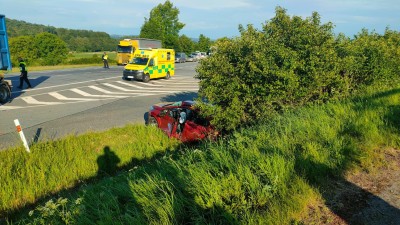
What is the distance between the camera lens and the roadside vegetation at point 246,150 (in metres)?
3.06

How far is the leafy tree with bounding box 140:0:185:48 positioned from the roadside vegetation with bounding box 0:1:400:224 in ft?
154

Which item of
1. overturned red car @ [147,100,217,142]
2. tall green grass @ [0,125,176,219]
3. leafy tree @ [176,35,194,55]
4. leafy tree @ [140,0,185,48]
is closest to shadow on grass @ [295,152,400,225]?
overturned red car @ [147,100,217,142]

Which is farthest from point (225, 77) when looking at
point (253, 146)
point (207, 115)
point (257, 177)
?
point (257, 177)

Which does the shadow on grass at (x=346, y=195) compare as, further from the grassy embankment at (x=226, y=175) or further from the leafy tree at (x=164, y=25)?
the leafy tree at (x=164, y=25)

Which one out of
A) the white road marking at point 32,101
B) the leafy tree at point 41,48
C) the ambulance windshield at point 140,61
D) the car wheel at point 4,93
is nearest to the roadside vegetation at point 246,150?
the white road marking at point 32,101

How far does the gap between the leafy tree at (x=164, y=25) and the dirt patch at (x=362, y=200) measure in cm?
5305

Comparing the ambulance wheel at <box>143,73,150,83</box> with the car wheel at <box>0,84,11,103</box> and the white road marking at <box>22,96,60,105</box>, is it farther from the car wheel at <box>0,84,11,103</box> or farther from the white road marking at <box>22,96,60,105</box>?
the car wheel at <box>0,84,11,103</box>

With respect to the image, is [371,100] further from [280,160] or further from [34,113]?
[34,113]

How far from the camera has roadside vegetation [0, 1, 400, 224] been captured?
10.0 ft

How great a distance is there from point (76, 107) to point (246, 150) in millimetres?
11116

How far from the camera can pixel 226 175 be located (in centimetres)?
333

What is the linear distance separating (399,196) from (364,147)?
122 centimetres

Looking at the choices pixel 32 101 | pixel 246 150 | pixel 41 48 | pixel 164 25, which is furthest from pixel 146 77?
pixel 41 48

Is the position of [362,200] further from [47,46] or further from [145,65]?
[47,46]
